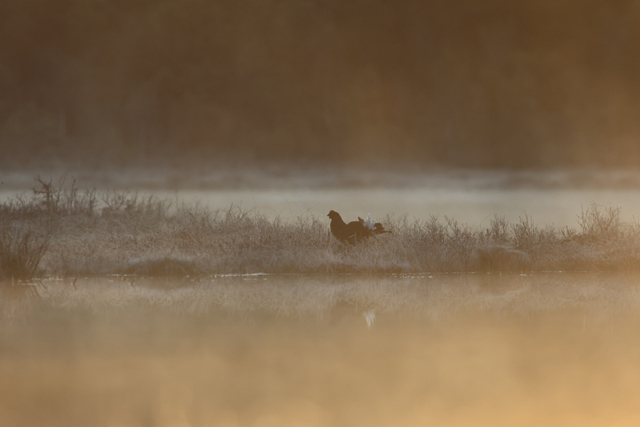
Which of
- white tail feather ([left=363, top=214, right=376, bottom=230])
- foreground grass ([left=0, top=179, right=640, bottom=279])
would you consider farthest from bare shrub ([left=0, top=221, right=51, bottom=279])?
white tail feather ([left=363, top=214, right=376, bottom=230])

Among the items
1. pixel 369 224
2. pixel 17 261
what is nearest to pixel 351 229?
pixel 369 224

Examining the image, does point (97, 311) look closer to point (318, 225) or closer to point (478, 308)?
point (478, 308)

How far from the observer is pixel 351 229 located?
17.7m

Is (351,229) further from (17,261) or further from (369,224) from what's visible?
(17,261)

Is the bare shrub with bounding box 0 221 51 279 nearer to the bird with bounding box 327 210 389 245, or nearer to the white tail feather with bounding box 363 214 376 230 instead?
the bird with bounding box 327 210 389 245

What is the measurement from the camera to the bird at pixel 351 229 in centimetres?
1750

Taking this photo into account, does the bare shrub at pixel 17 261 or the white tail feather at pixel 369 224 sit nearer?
the bare shrub at pixel 17 261

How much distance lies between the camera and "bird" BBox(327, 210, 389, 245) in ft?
57.4

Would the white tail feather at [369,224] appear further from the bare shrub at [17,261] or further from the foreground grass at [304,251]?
the bare shrub at [17,261]

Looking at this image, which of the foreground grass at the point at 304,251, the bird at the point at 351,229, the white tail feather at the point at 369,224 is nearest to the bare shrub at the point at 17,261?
the foreground grass at the point at 304,251

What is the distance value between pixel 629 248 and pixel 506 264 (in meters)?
3.88

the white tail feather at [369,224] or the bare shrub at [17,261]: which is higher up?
the white tail feather at [369,224]

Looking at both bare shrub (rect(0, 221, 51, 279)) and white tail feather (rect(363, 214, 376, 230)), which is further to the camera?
white tail feather (rect(363, 214, 376, 230))

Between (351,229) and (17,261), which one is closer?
(17,261)
